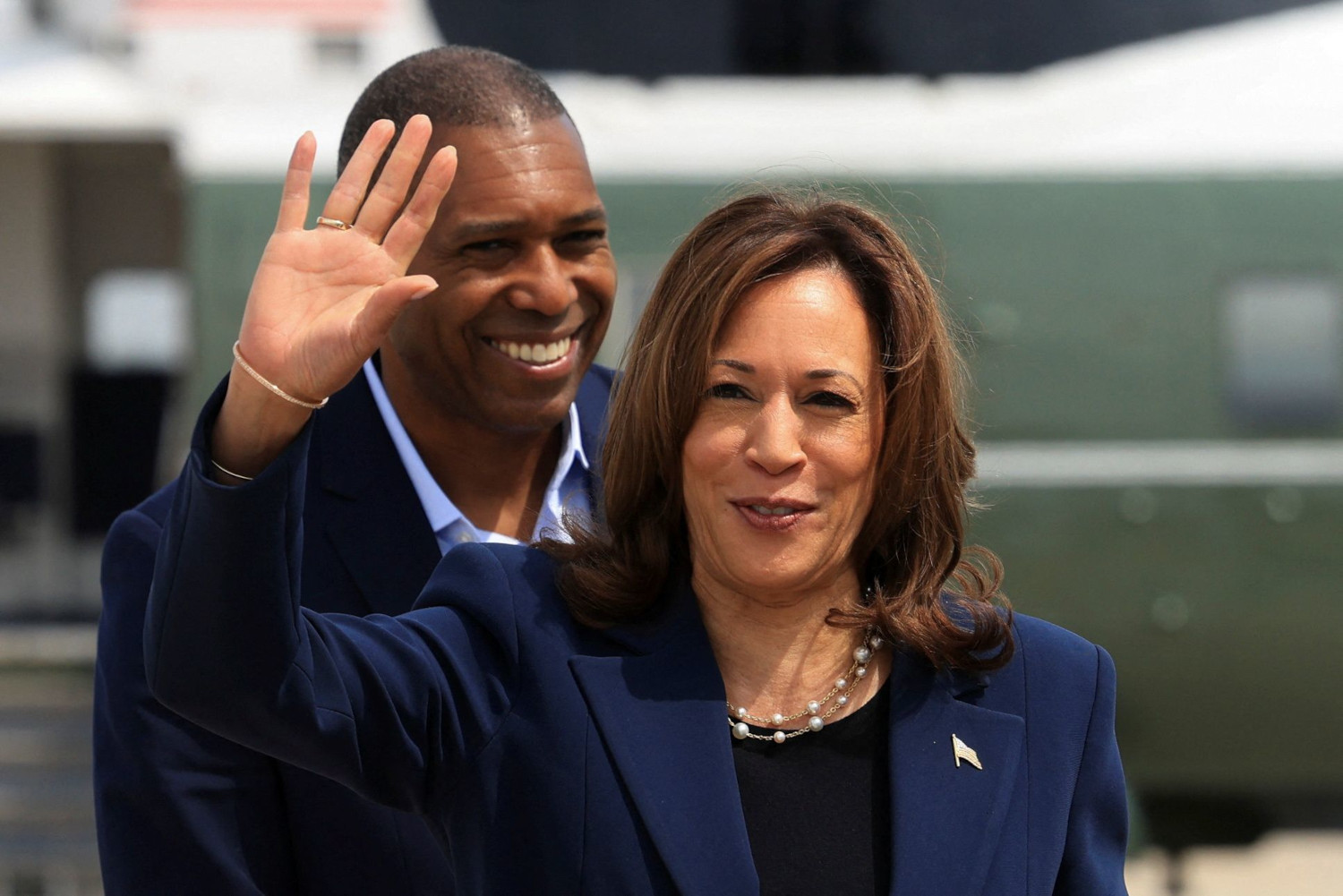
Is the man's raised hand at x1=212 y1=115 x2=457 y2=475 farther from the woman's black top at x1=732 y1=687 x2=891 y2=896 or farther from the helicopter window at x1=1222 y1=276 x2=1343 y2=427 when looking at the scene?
the helicopter window at x1=1222 y1=276 x2=1343 y2=427

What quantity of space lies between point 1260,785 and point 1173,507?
1133mm

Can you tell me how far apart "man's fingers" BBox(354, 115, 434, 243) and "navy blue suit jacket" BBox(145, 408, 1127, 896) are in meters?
0.28

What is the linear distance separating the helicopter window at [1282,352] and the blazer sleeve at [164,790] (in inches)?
191

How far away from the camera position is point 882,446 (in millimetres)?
2031

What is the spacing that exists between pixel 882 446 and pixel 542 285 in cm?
71

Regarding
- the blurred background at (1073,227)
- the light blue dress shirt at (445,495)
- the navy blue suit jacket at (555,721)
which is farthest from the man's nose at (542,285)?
the blurred background at (1073,227)

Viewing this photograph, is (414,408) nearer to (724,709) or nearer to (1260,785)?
(724,709)

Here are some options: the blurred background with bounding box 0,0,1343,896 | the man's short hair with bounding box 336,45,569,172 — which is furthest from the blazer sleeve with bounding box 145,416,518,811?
the blurred background with bounding box 0,0,1343,896

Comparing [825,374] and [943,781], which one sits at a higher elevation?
[825,374]

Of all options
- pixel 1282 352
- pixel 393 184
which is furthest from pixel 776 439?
pixel 1282 352

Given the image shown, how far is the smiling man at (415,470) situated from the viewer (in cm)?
219

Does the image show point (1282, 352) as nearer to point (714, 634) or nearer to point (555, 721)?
point (714, 634)

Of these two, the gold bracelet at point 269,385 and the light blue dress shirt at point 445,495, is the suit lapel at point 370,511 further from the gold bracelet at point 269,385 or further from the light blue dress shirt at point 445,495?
the gold bracelet at point 269,385

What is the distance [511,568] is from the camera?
1.98 metres
